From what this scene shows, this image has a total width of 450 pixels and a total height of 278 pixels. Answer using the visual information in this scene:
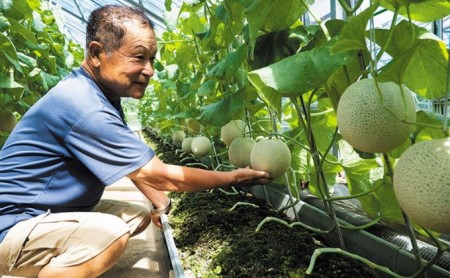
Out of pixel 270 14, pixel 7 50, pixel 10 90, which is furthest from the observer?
pixel 10 90

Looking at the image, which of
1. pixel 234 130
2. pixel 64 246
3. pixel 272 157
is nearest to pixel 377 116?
pixel 272 157

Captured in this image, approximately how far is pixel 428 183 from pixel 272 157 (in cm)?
88

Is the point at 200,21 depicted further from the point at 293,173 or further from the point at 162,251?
the point at 162,251

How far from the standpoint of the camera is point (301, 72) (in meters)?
0.92

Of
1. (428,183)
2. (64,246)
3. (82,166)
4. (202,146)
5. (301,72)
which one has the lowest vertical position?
(202,146)

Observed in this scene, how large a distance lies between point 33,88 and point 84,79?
9.06 ft

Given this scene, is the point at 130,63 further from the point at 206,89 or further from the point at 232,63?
the point at 206,89

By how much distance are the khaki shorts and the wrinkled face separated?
0.56 metres

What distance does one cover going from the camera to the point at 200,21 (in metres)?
2.73

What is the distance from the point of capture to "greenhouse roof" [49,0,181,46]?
21.6 ft

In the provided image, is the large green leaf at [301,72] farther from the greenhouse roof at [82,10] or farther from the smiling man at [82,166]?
the greenhouse roof at [82,10]

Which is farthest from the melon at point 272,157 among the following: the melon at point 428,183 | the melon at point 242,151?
the melon at point 428,183

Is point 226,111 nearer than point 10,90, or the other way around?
point 226,111

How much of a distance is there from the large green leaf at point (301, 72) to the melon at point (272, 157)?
623 millimetres
